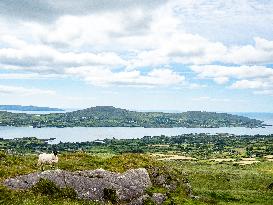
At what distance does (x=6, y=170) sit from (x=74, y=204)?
364 inches

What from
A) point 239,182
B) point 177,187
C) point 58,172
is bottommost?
point 239,182

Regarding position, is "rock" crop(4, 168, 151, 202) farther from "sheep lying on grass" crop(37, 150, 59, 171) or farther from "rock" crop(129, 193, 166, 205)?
"sheep lying on grass" crop(37, 150, 59, 171)

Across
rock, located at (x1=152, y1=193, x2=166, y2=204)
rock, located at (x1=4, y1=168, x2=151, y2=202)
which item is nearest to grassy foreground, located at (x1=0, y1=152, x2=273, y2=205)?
rock, located at (x1=152, y1=193, x2=166, y2=204)

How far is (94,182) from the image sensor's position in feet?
127

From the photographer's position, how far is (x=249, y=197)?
6994 centimetres

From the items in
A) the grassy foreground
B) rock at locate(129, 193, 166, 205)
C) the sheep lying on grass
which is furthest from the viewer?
the sheep lying on grass

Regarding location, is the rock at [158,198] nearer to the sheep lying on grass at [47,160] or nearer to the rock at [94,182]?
the rock at [94,182]

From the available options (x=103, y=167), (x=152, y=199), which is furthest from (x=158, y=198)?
(x=103, y=167)

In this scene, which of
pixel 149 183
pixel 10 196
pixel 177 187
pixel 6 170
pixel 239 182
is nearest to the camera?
pixel 10 196

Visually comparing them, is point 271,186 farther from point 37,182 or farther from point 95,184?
point 37,182

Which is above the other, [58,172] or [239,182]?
[58,172]

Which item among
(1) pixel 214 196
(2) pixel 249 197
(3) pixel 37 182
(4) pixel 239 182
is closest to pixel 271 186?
(4) pixel 239 182

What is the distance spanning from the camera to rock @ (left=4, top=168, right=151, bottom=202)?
35.3m

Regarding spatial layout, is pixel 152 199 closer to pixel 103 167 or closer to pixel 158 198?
pixel 158 198
